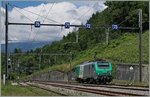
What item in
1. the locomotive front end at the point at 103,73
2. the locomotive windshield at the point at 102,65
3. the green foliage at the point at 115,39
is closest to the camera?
the locomotive front end at the point at 103,73

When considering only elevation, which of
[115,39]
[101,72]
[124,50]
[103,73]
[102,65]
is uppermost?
[115,39]

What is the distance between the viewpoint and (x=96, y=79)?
5081 centimetres

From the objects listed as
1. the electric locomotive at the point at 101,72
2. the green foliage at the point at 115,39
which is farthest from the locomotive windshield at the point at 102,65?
the green foliage at the point at 115,39

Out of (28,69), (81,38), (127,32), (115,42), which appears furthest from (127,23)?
(28,69)

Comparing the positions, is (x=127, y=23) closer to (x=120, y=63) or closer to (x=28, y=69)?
(x=120, y=63)

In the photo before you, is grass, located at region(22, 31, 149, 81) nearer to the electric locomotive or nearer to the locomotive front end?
the electric locomotive

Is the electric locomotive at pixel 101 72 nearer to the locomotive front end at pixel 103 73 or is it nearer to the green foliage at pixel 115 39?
the locomotive front end at pixel 103 73

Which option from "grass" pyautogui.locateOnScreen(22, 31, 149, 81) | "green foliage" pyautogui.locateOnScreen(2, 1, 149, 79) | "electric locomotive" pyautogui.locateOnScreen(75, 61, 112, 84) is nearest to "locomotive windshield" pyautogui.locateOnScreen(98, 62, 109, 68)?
"electric locomotive" pyautogui.locateOnScreen(75, 61, 112, 84)

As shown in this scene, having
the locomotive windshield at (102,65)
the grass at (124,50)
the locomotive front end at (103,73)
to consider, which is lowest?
the locomotive front end at (103,73)

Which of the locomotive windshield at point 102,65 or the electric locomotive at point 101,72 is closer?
the electric locomotive at point 101,72

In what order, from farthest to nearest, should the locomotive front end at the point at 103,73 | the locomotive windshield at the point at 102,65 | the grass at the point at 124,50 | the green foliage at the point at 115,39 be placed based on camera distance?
the green foliage at the point at 115,39 → the grass at the point at 124,50 → the locomotive windshield at the point at 102,65 → the locomotive front end at the point at 103,73

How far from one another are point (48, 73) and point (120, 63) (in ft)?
183

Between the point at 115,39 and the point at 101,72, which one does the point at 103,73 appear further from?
the point at 115,39

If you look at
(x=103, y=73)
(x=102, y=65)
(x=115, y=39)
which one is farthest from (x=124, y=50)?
(x=103, y=73)
